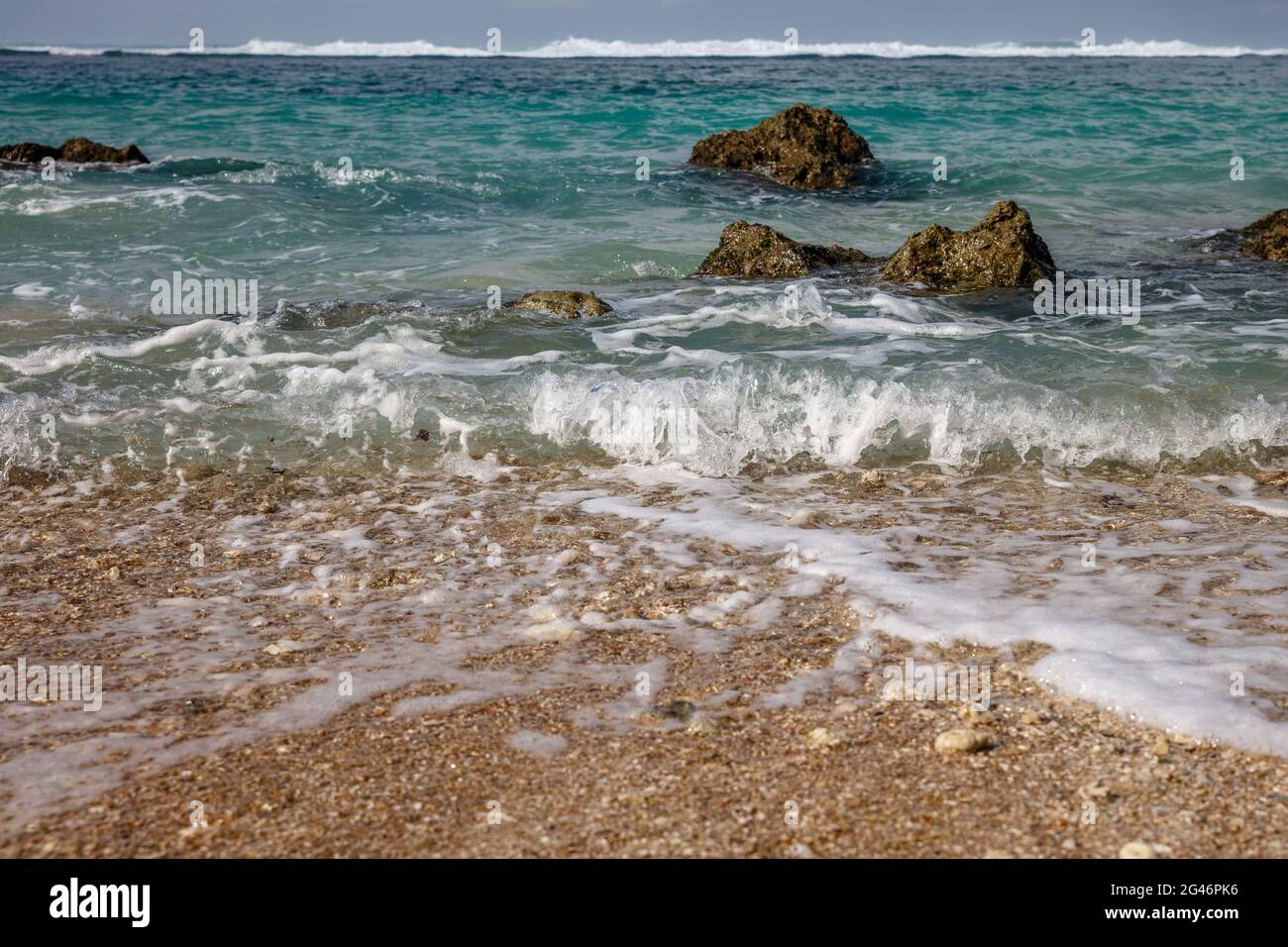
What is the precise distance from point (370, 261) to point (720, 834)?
975 cm

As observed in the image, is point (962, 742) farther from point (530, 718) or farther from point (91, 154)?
point (91, 154)

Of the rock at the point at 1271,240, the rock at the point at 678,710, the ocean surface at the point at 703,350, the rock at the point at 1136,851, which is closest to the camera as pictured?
the rock at the point at 1136,851

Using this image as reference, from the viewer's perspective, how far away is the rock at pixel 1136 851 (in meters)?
2.67

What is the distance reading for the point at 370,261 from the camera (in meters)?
11.5

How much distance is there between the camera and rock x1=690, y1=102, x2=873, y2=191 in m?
15.7

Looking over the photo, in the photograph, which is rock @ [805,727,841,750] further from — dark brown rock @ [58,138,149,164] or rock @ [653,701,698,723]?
dark brown rock @ [58,138,149,164]

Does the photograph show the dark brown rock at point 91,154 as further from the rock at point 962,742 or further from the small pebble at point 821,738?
the rock at point 962,742

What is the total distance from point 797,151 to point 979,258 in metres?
6.81

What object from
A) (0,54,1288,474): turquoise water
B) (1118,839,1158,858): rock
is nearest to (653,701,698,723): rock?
(1118,839,1158,858): rock

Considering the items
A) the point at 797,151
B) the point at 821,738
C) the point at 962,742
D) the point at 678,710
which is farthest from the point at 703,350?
the point at 797,151

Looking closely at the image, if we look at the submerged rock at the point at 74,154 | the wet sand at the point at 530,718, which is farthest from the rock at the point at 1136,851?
the submerged rock at the point at 74,154

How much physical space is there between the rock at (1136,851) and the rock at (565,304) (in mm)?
6774

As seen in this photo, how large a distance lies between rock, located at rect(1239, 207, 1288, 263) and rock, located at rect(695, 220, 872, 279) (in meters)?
4.23
